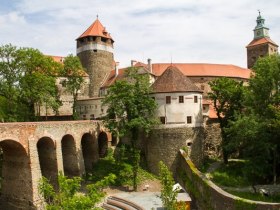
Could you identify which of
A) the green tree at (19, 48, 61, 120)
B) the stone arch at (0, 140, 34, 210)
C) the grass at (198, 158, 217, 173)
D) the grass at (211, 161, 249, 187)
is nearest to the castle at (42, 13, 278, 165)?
the grass at (198, 158, 217, 173)

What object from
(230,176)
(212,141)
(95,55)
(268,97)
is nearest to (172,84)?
(268,97)

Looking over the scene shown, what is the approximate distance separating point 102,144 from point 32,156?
12756 millimetres

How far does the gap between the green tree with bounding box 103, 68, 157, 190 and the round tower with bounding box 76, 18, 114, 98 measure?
69.0 ft

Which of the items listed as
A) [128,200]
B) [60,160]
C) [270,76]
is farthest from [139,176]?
[270,76]

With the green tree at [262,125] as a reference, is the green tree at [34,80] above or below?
above

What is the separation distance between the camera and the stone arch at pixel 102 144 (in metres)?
34.8

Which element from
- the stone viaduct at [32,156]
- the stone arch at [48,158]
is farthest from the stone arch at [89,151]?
the stone arch at [48,158]

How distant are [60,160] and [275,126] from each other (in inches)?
683

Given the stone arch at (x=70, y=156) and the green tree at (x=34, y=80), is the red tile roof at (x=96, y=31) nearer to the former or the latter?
the green tree at (x=34, y=80)

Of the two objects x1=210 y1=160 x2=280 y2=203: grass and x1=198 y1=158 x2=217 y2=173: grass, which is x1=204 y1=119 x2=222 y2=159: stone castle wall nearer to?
x1=198 y1=158 x2=217 y2=173: grass

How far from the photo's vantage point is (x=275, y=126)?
2581 cm

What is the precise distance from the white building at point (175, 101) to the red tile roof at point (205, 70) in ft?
65.0

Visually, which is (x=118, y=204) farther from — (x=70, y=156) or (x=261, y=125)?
(x=261, y=125)

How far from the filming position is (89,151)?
32.5m
